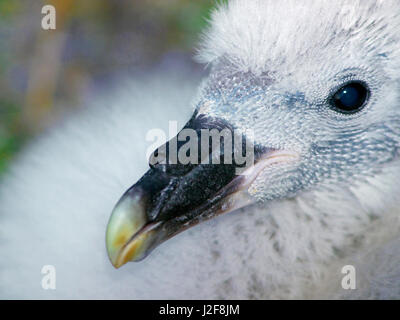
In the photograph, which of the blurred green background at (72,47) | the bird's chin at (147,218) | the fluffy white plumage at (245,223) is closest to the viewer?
the bird's chin at (147,218)

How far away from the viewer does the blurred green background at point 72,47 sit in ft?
8.73

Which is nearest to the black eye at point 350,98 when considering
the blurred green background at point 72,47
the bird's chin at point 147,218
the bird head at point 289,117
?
the bird head at point 289,117

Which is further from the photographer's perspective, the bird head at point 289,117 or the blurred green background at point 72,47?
the blurred green background at point 72,47

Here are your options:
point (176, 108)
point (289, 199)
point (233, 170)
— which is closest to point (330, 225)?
point (289, 199)

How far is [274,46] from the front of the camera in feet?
4.44

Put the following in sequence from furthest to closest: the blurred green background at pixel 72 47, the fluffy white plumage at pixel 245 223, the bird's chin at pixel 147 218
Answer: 1. the blurred green background at pixel 72 47
2. the fluffy white plumage at pixel 245 223
3. the bird's chin at pixel 147 218

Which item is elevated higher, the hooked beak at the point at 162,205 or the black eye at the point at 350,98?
the black eye at the point at 350,98

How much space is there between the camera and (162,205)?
1.24 meters

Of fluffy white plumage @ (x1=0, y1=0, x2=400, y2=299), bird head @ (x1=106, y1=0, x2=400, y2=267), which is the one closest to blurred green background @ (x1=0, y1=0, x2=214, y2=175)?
fluffy white plumage @ (x1=0, y1=0, x2=400, y2=299)

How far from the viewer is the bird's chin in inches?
48.4

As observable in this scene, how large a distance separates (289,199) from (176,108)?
0.57 metres

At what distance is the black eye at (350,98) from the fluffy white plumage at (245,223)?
2.4 inches

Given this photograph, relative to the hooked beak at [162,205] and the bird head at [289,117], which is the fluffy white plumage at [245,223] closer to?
the bird head at [289,117]
